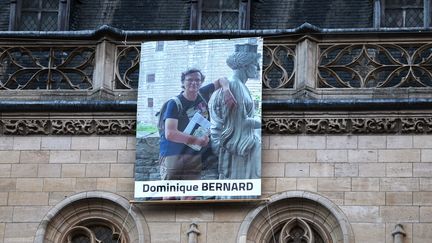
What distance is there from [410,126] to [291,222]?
7.45 feet

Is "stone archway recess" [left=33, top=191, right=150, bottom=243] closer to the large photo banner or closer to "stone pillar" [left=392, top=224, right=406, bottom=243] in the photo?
the large photo banner

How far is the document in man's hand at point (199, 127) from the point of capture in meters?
24.4

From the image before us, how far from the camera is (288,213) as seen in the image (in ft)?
78.8

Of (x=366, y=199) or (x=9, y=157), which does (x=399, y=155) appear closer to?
(x=366, y=199)

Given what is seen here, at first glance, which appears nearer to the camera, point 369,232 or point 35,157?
point 369,232

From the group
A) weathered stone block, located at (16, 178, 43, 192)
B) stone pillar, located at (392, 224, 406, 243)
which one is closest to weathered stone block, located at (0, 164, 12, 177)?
weathered stone block, located at (16, 178, 43, 192)

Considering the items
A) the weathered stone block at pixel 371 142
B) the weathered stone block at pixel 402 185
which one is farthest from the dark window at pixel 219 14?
the weathered stone block at pixel 402 185

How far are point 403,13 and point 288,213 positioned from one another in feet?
13.4

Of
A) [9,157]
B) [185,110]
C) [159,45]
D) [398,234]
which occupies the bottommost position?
[398,234]

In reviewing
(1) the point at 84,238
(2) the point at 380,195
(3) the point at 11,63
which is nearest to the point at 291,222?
(2) the point at 380,195

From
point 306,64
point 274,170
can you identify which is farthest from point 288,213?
point 306,64

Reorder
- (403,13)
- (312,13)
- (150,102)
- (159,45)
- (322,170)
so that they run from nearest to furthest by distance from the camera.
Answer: (322,170), (150,102), (159,45), (403,13), (312,13)

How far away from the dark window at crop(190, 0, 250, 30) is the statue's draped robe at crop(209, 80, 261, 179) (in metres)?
1.72

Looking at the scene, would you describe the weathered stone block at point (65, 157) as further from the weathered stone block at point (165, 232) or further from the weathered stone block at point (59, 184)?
the weathered stone block at point (165, 232)
